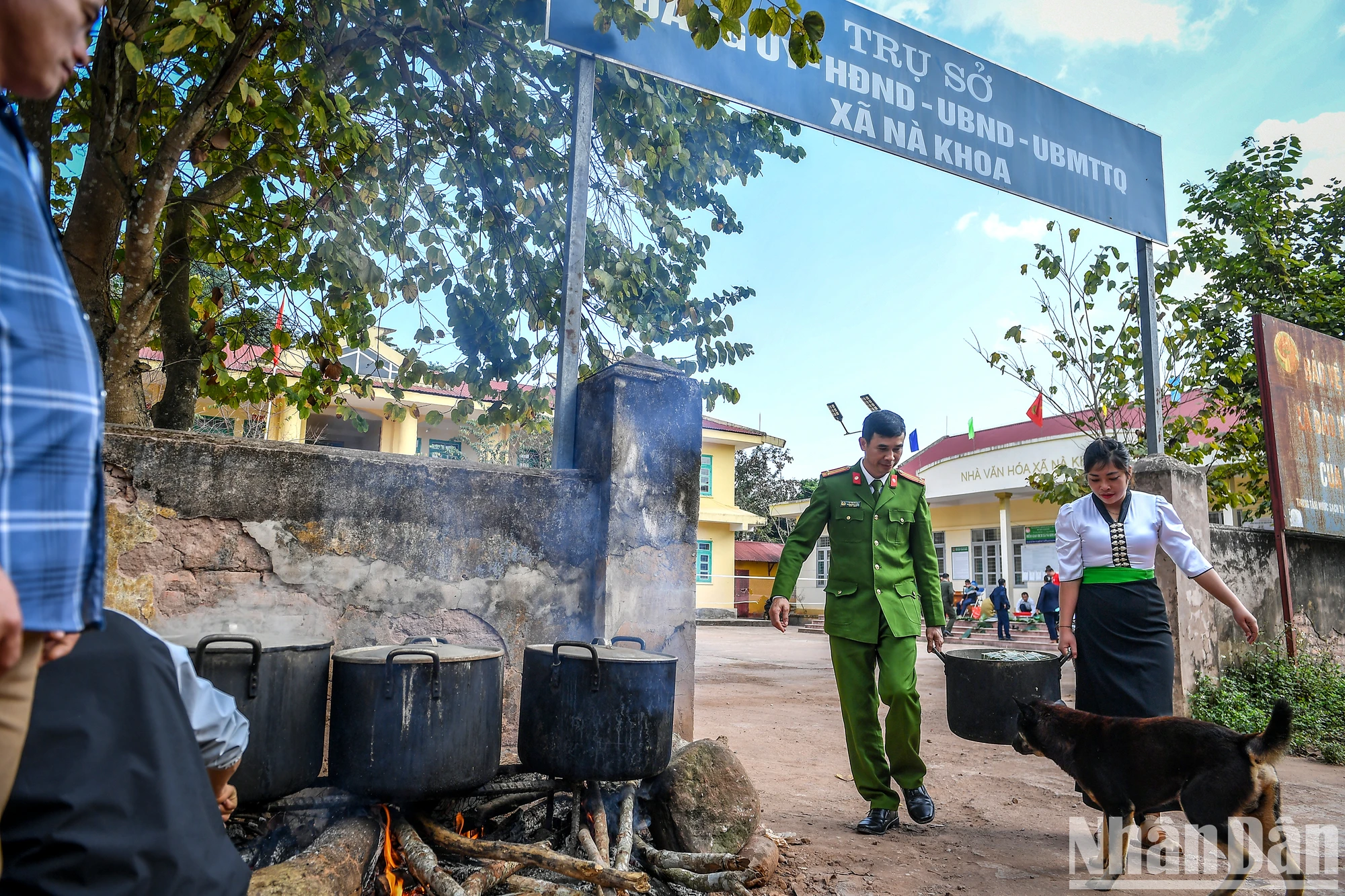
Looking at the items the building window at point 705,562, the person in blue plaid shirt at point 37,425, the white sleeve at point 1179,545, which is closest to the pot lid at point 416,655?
the person in blue plaid shirt at point 37,425

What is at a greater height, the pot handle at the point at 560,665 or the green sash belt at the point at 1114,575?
the green sash belt at the point at 1114,575

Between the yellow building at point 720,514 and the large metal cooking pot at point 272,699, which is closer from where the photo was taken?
the large metal cooking pot at point 272,699

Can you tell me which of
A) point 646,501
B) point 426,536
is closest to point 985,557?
point 646,501

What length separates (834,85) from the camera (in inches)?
201

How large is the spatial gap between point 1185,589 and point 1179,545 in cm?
312

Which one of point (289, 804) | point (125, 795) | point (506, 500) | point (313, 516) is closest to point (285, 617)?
point (313, 516)

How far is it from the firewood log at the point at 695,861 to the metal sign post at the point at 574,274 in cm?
201

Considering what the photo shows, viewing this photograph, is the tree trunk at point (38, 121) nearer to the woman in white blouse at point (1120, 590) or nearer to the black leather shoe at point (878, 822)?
the black leather shoe at point (878, 822)

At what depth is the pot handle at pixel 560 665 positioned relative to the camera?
124 inches

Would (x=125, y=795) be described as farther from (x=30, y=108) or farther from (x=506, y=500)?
(x=30, y=108)

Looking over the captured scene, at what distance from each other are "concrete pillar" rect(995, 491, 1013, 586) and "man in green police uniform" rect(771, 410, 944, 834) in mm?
18730

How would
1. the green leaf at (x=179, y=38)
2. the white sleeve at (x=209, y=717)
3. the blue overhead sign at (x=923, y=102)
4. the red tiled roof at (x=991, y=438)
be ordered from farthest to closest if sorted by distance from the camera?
the red tiled roof at (x=991, y=438) → the blue overhead sign at (x=923, y=102) → the green leaf at (x=179, y=38) → the white sleeve at (x=209, y=717)

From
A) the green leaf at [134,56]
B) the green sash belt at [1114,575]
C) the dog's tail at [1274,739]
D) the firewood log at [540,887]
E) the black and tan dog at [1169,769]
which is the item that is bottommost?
the firewood log at [540,887]

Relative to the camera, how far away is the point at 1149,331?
6488 millimetres
